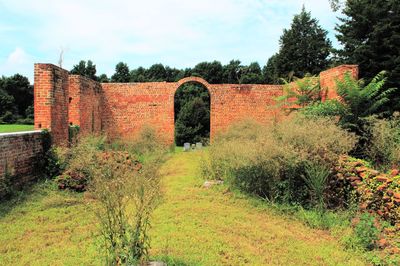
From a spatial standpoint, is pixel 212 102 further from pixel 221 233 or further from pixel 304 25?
pixel 304 25

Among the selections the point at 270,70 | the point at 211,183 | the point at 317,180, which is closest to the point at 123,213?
the point at 317,180

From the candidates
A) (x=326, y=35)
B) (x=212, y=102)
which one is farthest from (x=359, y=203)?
(x=326, y=35)

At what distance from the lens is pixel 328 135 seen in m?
5.83

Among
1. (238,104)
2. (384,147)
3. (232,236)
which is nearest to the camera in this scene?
(232,236)

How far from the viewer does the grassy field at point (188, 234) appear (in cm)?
368

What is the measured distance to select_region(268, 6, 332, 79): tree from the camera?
26.1 meters

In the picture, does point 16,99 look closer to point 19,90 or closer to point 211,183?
point 19,90

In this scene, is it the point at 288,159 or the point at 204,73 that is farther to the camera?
the point at 204,73

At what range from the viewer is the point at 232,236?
14.1 ft

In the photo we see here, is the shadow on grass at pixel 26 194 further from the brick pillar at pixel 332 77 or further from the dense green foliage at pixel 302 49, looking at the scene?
the dense green foliage at pixel 302 49

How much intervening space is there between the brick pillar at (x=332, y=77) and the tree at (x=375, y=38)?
14.1 feet

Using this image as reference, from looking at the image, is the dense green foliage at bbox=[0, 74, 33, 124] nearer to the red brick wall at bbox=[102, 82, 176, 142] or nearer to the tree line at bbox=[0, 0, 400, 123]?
the tree line at bbox=[0, 0, 400, 123]

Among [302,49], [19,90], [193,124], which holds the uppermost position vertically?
[302,49]

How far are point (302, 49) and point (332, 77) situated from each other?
58.8 feet
